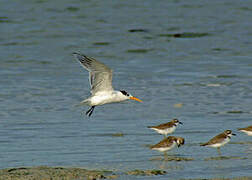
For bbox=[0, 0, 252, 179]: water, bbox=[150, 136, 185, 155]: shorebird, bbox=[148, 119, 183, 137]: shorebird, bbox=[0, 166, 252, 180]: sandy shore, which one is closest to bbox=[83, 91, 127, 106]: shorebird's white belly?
bbox=[0, 0, 252, 179]: water

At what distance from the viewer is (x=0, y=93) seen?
60.0 ft

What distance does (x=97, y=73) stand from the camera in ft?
45.4

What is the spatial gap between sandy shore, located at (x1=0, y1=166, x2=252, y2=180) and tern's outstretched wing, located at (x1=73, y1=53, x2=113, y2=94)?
3555 mm

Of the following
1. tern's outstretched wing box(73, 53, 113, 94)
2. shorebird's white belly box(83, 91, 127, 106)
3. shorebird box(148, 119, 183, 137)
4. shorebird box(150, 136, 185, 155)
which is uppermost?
tern's outstretched wing box(73, 53, 113, 94)

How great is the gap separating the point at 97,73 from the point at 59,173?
421 centimetres

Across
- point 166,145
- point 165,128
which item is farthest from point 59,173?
point 165,128

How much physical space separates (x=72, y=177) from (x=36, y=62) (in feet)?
47.1

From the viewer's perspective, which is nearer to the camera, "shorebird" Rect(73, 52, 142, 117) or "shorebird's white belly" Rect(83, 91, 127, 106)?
"shorebird" Rect(73, 52, 142, 117)

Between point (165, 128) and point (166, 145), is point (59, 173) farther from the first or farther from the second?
point (165, 128)

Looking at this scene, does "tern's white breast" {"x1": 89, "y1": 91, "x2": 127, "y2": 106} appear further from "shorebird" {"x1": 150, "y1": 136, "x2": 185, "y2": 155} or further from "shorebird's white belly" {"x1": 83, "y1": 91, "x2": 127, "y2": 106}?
"shorebird" {"x1": 150, "y1": 136, "x2": 185, "y2": 155}

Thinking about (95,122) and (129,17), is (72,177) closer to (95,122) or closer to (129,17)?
(95,122)

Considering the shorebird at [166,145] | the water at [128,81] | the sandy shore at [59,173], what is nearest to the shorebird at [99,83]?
the water at [128,81]

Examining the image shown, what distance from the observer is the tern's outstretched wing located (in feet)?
44.3

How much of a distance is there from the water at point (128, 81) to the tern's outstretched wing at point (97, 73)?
88 cm
